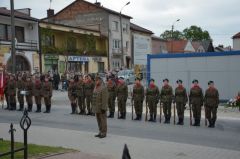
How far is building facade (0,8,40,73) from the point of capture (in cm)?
3981

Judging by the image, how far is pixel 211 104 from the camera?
16375mm

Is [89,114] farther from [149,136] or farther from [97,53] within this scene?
[97,53]

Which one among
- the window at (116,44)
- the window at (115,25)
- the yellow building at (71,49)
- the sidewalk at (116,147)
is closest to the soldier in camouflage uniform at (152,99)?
the sidewalk at (116,147)

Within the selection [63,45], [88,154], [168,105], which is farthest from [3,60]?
[88,154]

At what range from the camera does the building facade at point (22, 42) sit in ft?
131

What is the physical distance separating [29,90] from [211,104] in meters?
9.32

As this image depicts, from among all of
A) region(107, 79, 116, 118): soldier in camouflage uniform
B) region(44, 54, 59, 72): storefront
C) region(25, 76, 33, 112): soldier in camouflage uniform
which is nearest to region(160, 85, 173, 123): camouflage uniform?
region(107, 79, 116, 118): soldier in camouflage uniform

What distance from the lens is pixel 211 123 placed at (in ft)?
53.4

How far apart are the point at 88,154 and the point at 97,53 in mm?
47440

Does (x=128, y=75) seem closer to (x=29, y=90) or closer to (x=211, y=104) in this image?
(x=29, y=90)

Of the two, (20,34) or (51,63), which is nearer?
(20,34)

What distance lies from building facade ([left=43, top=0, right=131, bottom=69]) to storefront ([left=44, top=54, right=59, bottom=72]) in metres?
12.8

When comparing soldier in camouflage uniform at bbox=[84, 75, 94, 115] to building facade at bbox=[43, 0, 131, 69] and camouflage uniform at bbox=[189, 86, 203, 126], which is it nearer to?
camouflage uniform at bbox=[189, 86, 203, 126]

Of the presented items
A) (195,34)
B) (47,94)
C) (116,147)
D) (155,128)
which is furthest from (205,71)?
Answer: (195,34)
